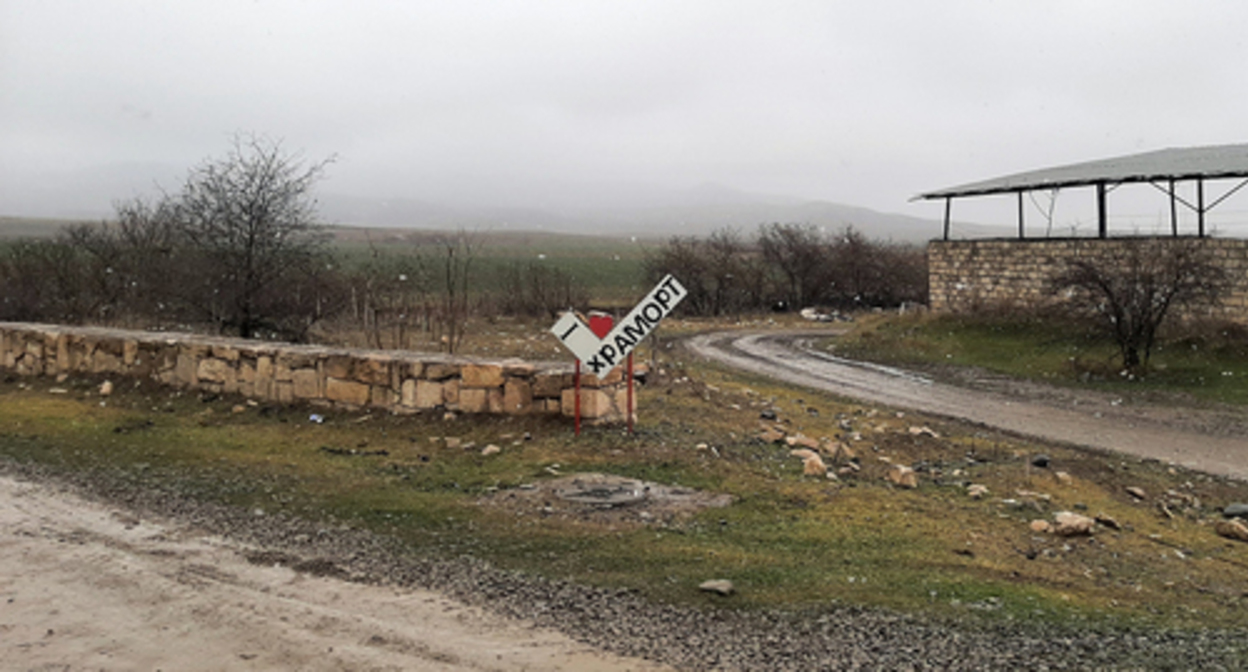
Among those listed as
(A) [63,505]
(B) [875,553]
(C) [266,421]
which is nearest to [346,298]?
(C) [266,421]

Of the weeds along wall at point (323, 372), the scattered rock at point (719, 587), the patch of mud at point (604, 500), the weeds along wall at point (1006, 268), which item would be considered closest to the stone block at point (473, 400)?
the weeds along wall at point (323, 372)

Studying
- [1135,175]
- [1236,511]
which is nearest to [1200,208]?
[1135,175]

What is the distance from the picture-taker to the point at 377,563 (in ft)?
18.8

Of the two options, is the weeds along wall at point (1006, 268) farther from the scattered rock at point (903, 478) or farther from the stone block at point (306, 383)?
the stone block at point (306, 383)

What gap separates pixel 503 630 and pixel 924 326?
22997 mm

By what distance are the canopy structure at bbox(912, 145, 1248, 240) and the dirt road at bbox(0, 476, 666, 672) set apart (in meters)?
22.7

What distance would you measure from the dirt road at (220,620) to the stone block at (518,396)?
12.2 feet

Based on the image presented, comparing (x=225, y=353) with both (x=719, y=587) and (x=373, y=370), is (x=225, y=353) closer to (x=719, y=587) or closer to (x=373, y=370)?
(x=373, y=370)

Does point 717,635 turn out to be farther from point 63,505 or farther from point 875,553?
point 63,505

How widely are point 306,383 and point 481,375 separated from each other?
254 centimetres

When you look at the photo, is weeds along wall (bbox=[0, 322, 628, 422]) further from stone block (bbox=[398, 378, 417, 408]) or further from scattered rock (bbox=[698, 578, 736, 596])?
scattered rock (bbox=[698, 578, 736, 596])

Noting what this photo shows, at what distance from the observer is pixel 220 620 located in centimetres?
477

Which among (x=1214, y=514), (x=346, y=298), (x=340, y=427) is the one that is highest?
(x=346, y=298)

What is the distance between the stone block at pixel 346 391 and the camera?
1028 cm
